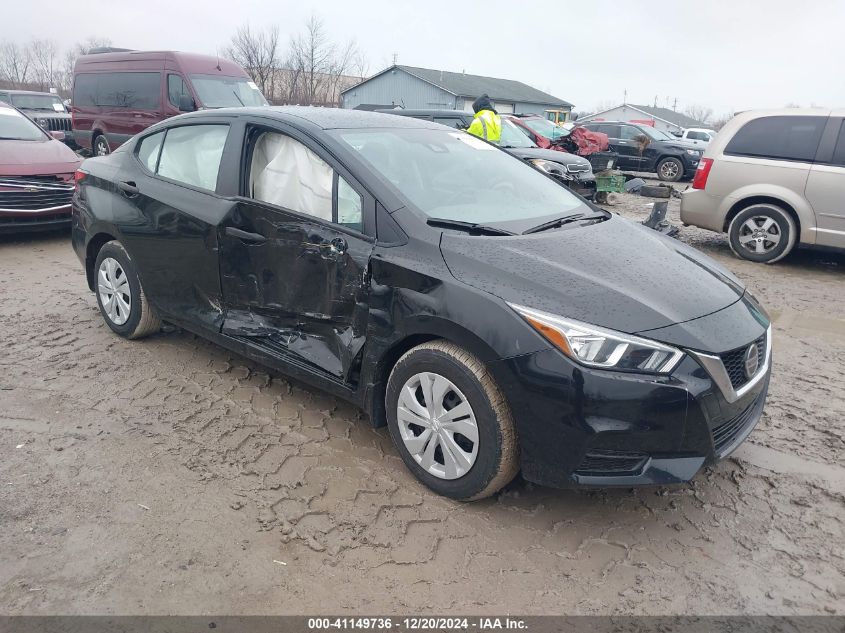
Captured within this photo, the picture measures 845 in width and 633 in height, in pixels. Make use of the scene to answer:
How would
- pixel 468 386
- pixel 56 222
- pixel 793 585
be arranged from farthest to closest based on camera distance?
pixel 56 222, pixel 468 386, pixel 793 585

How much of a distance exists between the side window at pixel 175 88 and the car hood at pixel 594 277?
35.9 ft

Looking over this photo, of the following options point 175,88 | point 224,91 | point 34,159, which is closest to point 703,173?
point 34,159

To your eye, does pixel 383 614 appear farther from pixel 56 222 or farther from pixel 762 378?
pixel 56 222

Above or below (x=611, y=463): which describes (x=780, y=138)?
above

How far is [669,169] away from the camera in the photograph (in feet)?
58.3

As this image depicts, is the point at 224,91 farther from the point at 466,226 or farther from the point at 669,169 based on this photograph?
the point at 669,169

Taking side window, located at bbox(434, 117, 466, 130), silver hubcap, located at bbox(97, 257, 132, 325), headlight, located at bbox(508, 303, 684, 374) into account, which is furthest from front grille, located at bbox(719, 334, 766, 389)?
side window, located at bbox(434, 117, 466, 130)

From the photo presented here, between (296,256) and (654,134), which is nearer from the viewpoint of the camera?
(296,256)

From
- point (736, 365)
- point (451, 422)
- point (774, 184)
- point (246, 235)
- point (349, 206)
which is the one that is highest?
point (349, 206)

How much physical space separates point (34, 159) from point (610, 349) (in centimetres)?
770

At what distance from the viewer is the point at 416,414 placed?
2.90 metres

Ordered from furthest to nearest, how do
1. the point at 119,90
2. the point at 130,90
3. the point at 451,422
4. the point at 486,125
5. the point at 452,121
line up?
the point at 119,90
the point at 130,90
the point at 452,121
the point at 486,125
the point at 451,422
